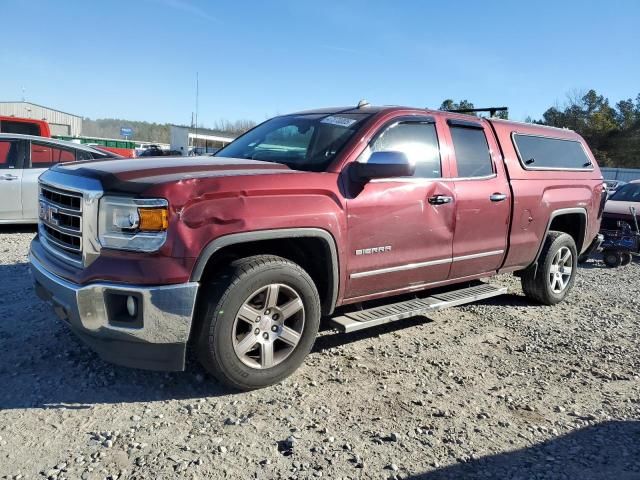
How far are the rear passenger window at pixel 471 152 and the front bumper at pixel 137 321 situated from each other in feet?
8.96

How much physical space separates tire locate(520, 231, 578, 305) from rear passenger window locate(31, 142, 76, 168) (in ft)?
23.9

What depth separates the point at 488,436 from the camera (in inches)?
120

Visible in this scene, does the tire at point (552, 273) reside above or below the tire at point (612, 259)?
above

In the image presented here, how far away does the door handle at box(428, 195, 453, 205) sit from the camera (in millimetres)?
4215

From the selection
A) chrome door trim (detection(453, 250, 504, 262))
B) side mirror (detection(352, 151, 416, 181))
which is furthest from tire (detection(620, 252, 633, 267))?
side mirror (detection(352, 151, 416, 181))

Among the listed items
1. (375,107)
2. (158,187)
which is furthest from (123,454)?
(375,107)

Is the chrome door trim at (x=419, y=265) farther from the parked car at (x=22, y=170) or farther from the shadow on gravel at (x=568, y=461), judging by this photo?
the parked car at (x=22, y=170)

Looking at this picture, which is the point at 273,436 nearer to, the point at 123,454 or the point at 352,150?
the point at 123,454

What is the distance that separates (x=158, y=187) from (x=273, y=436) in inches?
61.5

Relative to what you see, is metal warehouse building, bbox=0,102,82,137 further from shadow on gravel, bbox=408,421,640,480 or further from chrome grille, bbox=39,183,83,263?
shadow on gravel, bbox=408,421,640,480

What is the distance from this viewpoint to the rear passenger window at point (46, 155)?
27.5 ft

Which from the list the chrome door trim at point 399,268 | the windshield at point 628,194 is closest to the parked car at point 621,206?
the windshield at point 628,194

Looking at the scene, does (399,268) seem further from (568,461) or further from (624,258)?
(624,258)

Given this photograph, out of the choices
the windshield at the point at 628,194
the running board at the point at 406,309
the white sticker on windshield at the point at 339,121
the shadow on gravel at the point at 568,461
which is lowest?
the shadow on gravel at the point at 568,461
